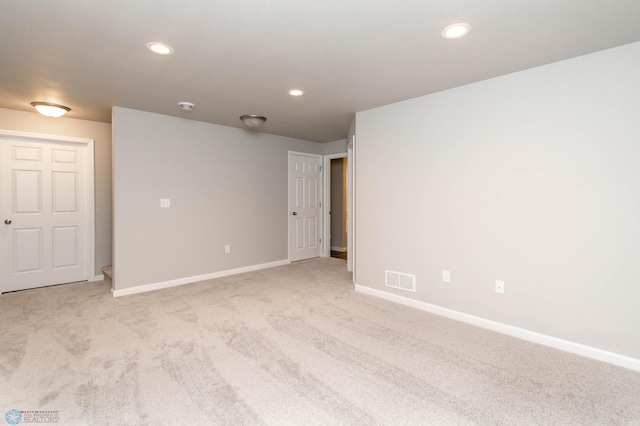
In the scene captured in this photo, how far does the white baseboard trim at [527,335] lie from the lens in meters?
2.34

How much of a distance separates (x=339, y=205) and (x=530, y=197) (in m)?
4.79

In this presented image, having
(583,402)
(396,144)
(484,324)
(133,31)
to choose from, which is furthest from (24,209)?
(583,402)

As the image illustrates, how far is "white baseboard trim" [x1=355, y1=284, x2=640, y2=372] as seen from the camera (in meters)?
2.34

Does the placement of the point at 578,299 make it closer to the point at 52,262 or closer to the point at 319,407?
the point at 319,407

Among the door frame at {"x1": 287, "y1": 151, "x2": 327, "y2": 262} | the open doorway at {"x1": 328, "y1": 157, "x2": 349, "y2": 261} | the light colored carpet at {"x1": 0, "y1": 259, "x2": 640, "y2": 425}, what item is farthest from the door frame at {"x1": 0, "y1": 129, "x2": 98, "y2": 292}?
the open doorway at {"x1": 328, "y1": 157, "x2": 349, "y2": 261}

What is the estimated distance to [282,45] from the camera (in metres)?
2.30

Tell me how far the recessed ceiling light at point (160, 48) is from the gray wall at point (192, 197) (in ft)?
6.32

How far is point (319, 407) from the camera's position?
1857 mm

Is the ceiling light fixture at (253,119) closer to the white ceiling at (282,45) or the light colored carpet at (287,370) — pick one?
the white ceiling at (282,45)

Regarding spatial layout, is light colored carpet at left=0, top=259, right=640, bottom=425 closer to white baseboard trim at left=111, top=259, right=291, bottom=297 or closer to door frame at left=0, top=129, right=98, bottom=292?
white baseboard trim at left=111, top=259, right=291, bottom=297

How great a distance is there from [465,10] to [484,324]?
260 cm

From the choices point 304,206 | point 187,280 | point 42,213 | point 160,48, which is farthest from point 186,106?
point 304,206

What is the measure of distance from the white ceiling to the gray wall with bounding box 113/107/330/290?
0.79 metres

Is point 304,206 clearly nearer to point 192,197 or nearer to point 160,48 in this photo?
point 192,197
